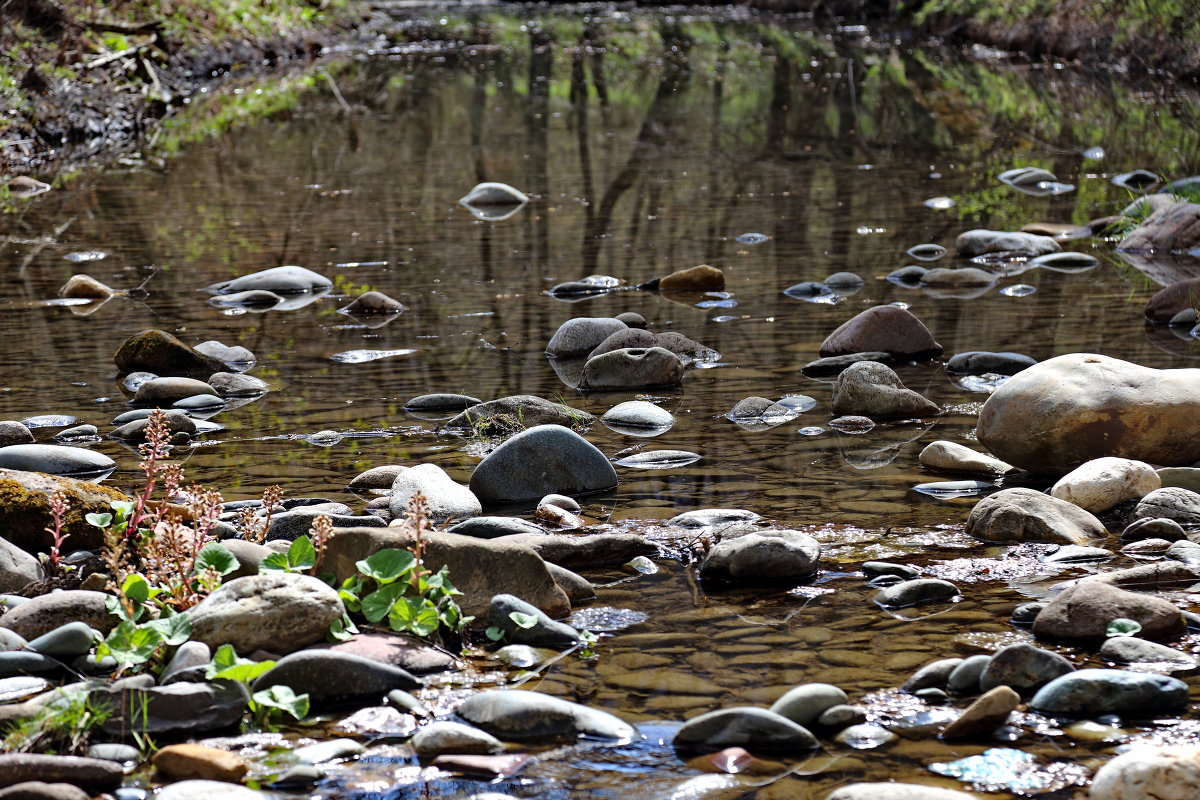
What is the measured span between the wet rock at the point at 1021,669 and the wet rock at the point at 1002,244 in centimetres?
621

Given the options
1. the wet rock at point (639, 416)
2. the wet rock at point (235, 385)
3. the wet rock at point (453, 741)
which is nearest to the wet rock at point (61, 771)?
the wet rock at point (453, 741)

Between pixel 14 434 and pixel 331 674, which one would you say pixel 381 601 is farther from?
pixel 14 434

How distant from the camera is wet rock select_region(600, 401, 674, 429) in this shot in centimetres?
547

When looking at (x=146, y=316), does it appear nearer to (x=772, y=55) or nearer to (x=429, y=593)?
(x=429, y=593)

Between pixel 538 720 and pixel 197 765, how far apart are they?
0.72 meters

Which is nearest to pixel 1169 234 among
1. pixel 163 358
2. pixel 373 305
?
pixel 373 305

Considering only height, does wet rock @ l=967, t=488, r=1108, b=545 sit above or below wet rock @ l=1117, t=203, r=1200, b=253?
above

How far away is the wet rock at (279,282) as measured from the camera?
27.4 feet

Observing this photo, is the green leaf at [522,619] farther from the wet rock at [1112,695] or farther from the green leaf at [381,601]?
the wet rock at [1112,695]

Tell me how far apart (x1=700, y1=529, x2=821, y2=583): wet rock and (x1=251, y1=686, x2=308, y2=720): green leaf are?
4.29ft

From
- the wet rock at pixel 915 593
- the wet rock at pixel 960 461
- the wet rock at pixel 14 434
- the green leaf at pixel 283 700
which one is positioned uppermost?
the green leaf at pixel 283 700

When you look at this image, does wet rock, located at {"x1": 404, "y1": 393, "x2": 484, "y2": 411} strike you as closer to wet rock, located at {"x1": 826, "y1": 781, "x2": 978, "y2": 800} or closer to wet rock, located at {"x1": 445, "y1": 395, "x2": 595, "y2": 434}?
wet rock, located at {"x1": 445, "y1": 395, "x2": 595, "y2": 434}

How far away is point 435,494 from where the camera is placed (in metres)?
4.42

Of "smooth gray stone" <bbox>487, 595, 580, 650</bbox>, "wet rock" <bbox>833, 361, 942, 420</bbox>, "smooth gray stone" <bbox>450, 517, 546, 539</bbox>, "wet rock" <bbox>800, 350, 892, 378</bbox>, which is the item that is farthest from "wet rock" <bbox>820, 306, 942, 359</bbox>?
"smooth gray stone" <bbox>487, 595, 580, 650</bbox>
